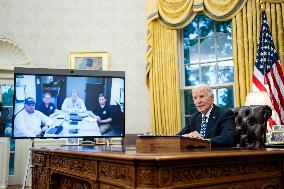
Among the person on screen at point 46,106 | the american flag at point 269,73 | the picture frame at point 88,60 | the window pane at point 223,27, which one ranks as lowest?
the person on screen at point 46,106

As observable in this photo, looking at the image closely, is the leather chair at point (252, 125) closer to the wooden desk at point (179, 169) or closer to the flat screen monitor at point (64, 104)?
the wooden desk at point (179, 169)

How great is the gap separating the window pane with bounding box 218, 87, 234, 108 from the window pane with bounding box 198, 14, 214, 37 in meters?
0.99

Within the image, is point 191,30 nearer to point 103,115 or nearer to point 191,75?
point 191,75

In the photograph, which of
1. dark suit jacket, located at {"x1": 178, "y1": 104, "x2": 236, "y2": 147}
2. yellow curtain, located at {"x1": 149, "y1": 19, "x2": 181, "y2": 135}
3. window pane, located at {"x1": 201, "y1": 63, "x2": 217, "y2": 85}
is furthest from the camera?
yellow curtain, located at {"x1": 149, "y1": 19, "x2": 181, "y2": 135}

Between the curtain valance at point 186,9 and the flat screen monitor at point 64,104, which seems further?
the curtain valance at point 186,9

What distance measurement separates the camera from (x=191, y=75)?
18.7ft

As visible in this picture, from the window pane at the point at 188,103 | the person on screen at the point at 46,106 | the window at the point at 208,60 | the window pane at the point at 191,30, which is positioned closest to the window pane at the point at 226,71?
the window at the point at 208,60

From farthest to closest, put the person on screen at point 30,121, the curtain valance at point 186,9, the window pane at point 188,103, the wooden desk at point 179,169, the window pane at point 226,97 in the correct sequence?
the window pane at point 188,103
the window pane at point 226,97
the curtain valance at point 186,9
the person on screen at point 30,121
the wooden desk at point 179,169

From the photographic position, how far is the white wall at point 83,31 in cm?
618

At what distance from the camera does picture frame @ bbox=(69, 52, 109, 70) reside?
20.2 feet

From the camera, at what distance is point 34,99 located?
3.13m

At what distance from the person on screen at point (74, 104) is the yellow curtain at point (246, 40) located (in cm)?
247

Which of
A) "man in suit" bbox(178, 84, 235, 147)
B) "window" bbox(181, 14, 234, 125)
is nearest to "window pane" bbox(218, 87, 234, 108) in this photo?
"window" bbox(181, 14, 234, 125)

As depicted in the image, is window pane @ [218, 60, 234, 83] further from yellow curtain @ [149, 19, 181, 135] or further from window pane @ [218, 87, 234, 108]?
yellow curtain @ [149, 19, 181, 135]
